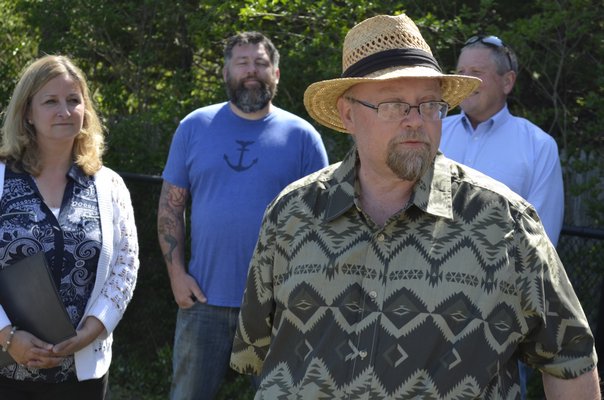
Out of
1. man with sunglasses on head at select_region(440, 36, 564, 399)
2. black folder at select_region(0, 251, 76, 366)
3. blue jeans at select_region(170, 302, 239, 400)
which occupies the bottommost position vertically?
blue jeans at select_region(170, 302, 239, 400)

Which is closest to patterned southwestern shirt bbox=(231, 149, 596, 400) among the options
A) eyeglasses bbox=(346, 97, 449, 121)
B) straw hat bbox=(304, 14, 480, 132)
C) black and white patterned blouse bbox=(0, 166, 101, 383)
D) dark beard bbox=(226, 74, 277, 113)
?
eyeglasses bbox=(346, 97, 449, 121)

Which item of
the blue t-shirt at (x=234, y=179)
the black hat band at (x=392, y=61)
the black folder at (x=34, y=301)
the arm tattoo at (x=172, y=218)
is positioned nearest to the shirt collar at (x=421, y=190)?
the black hat band at (x=392, y=61)

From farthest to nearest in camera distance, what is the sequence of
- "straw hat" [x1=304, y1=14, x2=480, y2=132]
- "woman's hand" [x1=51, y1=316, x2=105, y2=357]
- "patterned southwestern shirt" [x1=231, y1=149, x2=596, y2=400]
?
"woman's hand" [x1=51, y1=316, x2=105, y2=357], "straw hat" [x1=304, y1=14, x2=480, y2=132], "patterned southwestern shirt" [x1=231, y1=149, x2=596, y2=400]

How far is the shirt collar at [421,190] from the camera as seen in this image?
321 cm

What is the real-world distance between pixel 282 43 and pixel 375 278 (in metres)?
5.10

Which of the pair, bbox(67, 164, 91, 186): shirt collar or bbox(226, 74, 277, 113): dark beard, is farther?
bbox(226, 74, 277, 113): dark beard

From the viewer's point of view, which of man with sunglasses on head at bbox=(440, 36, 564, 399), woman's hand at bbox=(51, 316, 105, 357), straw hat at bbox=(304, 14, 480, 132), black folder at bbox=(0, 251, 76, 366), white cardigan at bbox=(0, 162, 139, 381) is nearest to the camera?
straw hat at bbox=(304, 14, 480, 132)

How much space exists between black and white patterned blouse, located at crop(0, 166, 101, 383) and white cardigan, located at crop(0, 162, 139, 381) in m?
0.04

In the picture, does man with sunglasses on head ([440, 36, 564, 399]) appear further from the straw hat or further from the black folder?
the black folder

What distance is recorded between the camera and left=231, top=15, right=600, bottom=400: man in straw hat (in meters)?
3.11

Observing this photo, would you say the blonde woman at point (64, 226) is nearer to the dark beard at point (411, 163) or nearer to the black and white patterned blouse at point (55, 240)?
the black and white patterned blouse at point (55, 240)

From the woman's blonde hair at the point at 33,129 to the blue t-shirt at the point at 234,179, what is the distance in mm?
592

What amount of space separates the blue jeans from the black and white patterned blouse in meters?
0.78

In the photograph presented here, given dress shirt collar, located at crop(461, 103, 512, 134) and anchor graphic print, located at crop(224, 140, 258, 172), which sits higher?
dress shirt collar, located at crop(461, 103, 512, 134)
